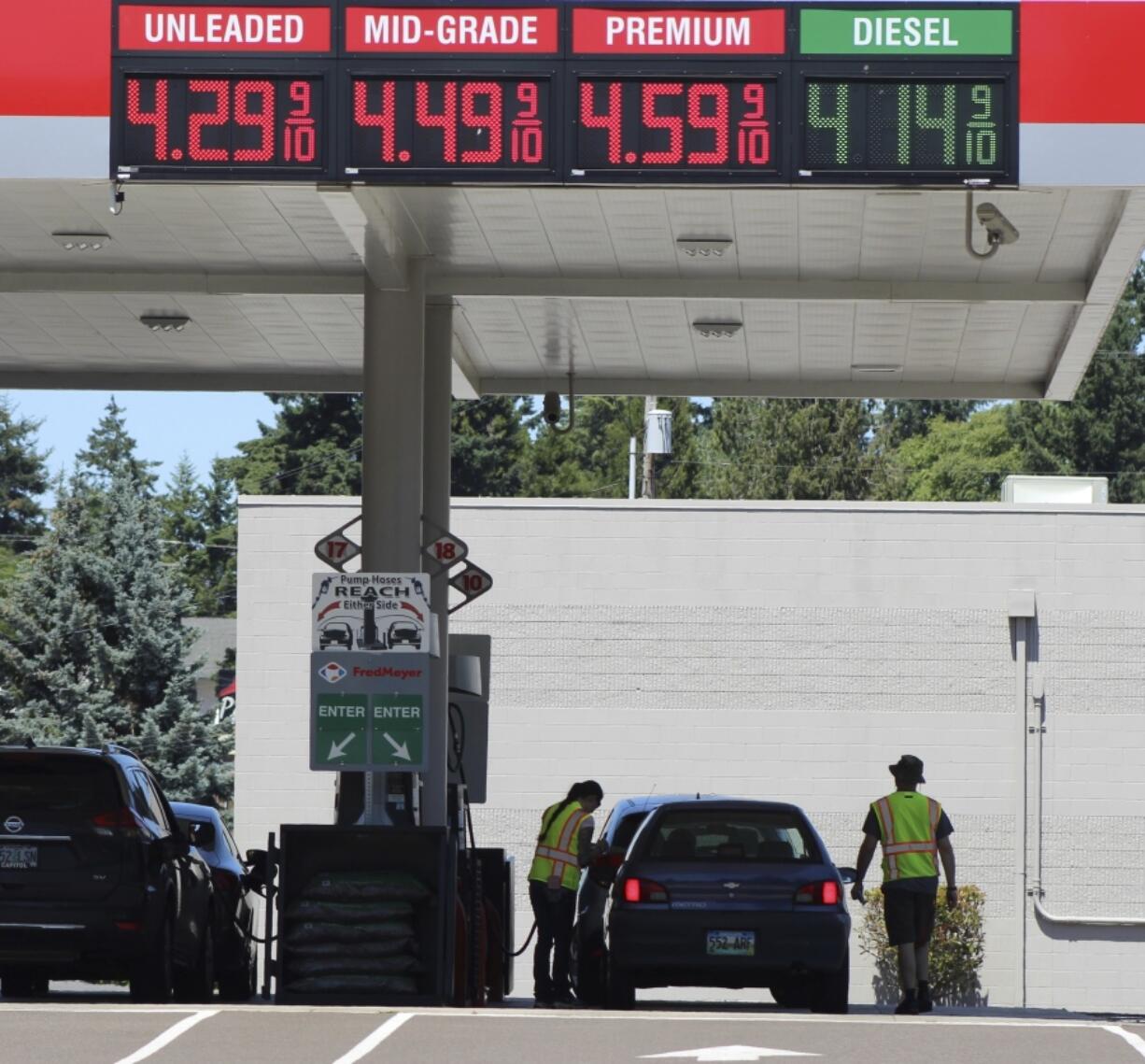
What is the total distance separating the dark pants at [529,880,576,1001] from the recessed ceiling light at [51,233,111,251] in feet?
19.3

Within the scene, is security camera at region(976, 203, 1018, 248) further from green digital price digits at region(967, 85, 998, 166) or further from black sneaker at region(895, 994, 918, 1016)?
black sneaker at region(895, 994, 918, 1016)

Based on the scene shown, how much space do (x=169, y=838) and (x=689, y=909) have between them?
358 cm

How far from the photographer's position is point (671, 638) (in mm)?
31391

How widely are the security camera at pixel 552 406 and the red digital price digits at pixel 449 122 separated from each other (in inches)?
342

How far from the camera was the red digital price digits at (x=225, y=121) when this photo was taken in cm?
1453

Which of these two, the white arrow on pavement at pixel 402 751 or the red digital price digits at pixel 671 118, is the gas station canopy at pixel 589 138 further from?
the white arrow on pavement at pixel 402 751

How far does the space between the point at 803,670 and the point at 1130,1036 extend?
18475 millimetres

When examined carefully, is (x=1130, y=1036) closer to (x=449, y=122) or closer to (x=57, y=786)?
(x=449, y=122)

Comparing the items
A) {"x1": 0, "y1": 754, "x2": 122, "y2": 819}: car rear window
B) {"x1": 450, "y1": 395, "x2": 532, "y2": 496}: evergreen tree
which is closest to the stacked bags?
{"x1": 0, "y1": 754, "x2": 122, "y2": 819}: car rear window

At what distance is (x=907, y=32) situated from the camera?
1434 cm

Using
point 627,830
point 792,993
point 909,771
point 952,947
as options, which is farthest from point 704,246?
point 952,947

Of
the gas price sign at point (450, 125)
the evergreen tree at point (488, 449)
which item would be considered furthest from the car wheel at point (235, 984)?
the evergreen tree at point (488, 449)

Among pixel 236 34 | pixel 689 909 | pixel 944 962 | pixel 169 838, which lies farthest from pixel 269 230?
pixel 944 962

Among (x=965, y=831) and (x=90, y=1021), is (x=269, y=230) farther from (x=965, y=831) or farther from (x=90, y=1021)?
(x=965, y=831)
